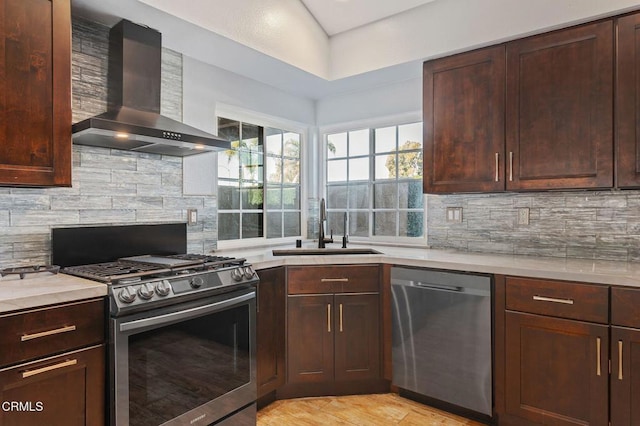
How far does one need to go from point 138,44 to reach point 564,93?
249 cm

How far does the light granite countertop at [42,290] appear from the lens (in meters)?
1.45

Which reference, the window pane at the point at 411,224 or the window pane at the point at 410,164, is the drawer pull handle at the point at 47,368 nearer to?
the window pane at the point at 411,224

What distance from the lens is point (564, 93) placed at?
7.65 feet

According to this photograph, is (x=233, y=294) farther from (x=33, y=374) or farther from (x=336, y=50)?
(x=336, y=50)

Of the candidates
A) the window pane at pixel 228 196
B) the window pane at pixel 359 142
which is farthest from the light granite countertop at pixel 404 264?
the window pane at pixel 359 142

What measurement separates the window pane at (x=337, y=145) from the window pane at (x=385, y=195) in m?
0.50

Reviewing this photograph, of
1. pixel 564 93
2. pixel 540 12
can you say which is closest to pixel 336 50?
pixel 540 12

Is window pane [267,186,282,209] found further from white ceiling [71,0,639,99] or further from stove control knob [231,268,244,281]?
stove control knob [231,268,244,281]

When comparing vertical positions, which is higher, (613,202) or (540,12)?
(540,12)

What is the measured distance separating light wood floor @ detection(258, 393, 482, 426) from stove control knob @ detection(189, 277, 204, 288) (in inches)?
39.4

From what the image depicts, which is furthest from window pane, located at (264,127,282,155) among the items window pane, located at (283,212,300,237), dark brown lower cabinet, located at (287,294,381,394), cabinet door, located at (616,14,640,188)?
cabinet door, located at (616,14,640,188)

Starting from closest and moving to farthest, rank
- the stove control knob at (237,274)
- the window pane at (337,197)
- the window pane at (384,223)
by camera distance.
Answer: the stove control knob at (237,274)
the window pane at (384,223)
the window pane at (337,197)

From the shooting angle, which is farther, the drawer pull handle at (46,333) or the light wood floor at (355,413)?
the light wood floor at (355,413)

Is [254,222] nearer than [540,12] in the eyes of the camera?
No
